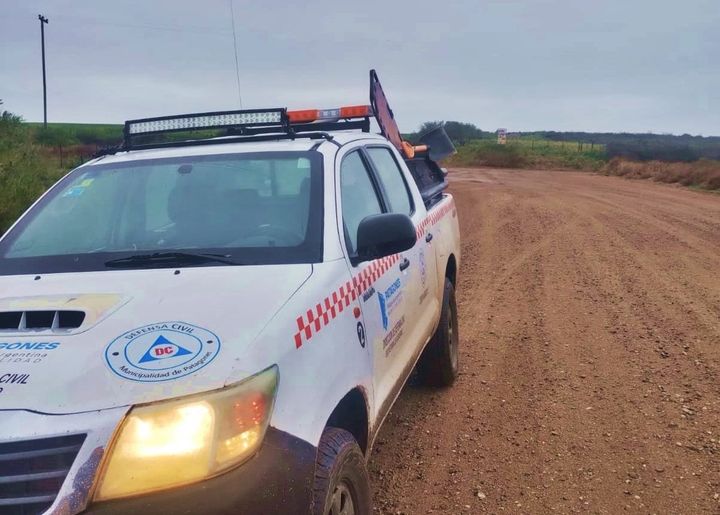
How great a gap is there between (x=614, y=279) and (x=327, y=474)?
24.5 ft

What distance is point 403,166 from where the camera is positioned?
5.05 m

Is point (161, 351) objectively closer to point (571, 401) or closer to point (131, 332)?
point (131, 332)

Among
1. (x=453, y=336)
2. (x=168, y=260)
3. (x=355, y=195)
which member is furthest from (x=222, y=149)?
(x=453, y=336)

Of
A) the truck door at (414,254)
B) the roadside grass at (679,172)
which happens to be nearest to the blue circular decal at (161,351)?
the truck door at (414,254)

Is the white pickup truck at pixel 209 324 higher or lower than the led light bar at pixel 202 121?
lower

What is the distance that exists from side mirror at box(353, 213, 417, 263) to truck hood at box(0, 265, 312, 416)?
13.4 inches

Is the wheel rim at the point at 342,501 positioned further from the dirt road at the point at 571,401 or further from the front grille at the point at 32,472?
the dirt road at the point at 571,401

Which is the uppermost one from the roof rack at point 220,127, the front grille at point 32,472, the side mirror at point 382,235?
the roof rack at point 220,127

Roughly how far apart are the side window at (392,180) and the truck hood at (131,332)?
1.69 m

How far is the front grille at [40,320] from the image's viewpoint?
2.41 metres

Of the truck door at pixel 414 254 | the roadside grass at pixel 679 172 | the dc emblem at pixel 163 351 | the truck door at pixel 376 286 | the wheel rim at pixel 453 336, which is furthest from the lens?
the roadside grass at pixel 679 172

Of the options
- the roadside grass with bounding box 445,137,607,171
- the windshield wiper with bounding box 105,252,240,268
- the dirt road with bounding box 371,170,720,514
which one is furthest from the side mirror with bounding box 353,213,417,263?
the roadside grass with bounding box 445,137,607,171

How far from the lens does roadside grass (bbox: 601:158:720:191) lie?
2549 centimetres

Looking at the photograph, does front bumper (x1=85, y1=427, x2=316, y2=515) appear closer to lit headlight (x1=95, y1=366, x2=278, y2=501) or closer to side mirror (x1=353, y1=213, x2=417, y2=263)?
lit headlight (x1=95, y1=366, x2=278, y2=501)
